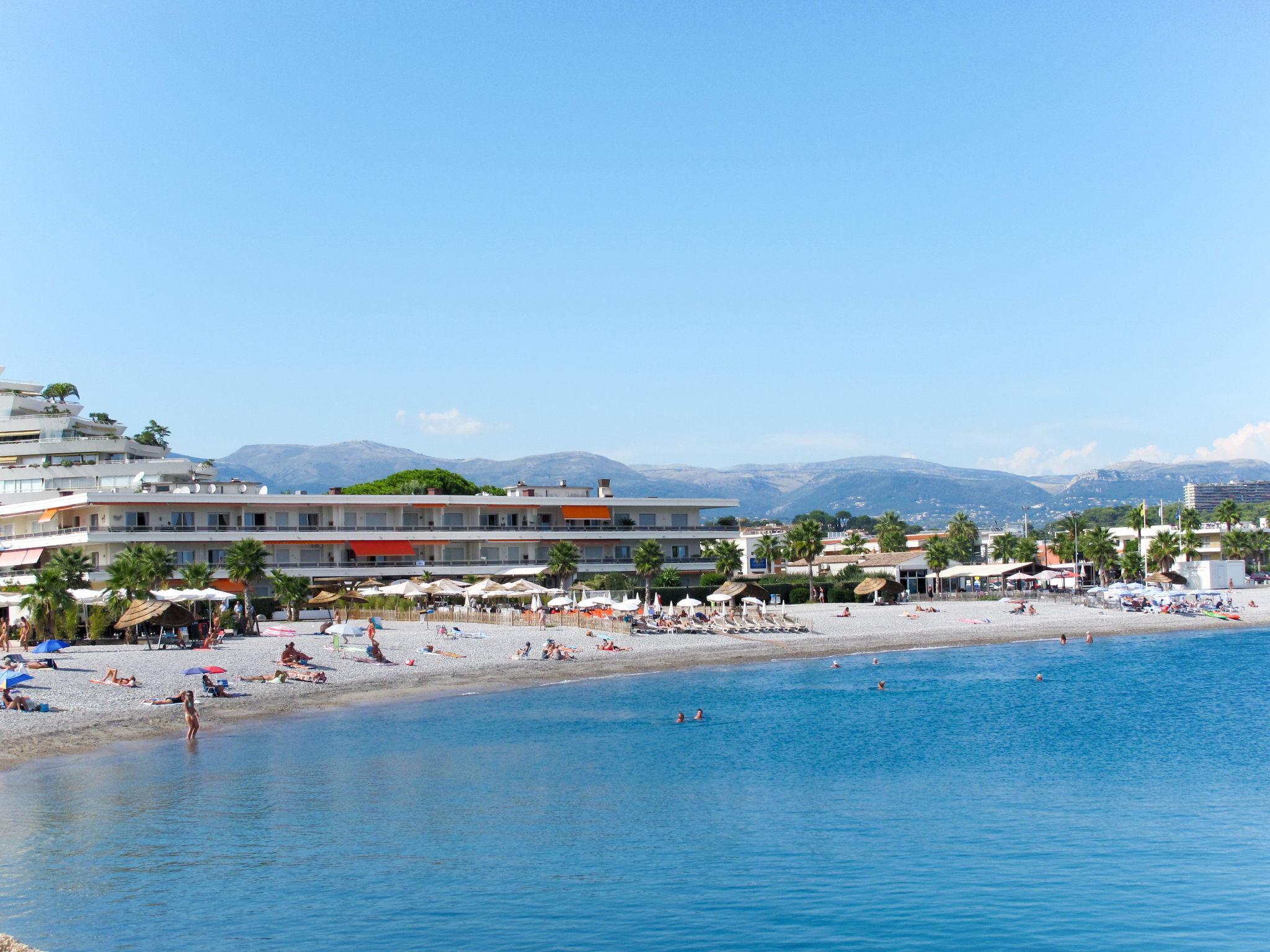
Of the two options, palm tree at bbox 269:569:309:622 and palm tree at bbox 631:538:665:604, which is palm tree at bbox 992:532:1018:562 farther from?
palm tree at bbox 269:569:309:622

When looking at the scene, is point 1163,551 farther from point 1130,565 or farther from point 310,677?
point 310,677

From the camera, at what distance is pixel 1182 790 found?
99.7 ft

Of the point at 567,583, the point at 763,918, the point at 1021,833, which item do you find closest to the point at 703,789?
the point at 1021,833

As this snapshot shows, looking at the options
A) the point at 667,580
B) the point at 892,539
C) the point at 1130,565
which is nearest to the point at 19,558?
the point at 667,580

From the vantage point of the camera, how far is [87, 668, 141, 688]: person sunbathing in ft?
142

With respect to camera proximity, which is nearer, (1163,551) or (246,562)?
(246,562)

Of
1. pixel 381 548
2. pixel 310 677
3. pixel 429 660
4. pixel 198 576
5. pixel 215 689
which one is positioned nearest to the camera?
pixel 215 689

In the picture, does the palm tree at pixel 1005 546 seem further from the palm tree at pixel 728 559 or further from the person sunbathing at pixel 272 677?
the person sunbathing at pixel 272 677

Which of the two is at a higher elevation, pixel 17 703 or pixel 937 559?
pixel 937 559

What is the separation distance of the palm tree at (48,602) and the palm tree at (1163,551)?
315 ft

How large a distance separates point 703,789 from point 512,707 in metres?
15.5

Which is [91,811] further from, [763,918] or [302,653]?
[302,653]

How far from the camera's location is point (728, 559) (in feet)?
302

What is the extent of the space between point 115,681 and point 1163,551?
99107mm
